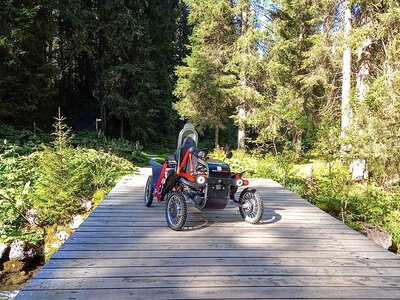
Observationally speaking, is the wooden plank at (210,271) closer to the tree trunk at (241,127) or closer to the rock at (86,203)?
the rock at (86,203)

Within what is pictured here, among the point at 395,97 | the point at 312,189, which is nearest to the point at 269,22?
the point at 395,97

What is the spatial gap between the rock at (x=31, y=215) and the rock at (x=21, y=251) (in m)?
0.54

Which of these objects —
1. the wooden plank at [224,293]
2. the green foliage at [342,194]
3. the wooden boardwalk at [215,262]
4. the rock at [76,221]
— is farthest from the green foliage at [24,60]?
the wooden plank at [224,293]

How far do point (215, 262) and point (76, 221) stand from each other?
153 inches

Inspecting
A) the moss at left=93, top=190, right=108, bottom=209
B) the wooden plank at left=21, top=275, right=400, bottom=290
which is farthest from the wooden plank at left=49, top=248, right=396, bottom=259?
the moss at left=93, top=190, right=108, bottom=209

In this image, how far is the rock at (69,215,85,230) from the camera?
18.9ft

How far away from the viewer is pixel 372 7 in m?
9.44

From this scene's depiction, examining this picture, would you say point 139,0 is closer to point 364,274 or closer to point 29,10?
point 29,10

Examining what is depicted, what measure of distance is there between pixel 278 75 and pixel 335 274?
36.6 feet

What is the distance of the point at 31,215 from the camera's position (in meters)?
5.96

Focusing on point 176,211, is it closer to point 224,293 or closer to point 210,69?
point 224,293

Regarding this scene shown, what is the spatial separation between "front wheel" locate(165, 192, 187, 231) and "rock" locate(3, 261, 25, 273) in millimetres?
3138

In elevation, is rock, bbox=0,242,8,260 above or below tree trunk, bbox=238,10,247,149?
below

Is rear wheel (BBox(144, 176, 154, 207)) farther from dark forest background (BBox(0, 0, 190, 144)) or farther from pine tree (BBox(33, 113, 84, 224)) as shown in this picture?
dark forest background (BBox(0, 0, 190, 144))
